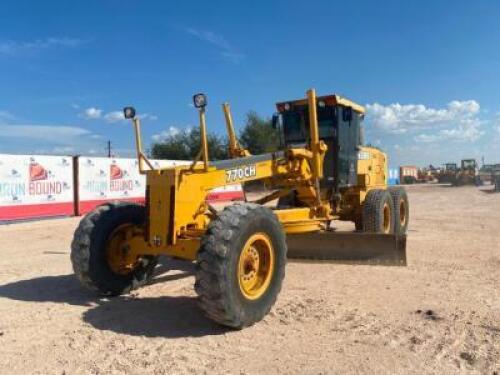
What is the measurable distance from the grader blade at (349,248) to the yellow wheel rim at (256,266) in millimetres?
2578

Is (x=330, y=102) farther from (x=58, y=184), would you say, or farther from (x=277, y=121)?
(x=58, y=184)

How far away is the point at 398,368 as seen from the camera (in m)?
4.41

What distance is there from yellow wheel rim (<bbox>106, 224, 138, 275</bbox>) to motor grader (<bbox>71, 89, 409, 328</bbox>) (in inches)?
0.5

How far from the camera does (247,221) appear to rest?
557cm

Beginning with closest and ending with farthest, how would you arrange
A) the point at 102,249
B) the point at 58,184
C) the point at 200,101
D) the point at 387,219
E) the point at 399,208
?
the point at 200,101, the point at 102,249, the point at 387,219, the point at 399,208, the point at 58,184

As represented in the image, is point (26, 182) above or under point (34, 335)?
above

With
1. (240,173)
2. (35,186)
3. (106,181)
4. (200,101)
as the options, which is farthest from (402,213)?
(106,181)

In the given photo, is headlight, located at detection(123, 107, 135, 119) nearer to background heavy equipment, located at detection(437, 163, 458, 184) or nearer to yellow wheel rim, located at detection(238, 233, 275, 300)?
yellow wheel rim, located at detection(238, 233, 275, 300)

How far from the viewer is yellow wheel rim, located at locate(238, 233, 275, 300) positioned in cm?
564

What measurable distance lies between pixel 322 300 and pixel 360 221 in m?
4.32

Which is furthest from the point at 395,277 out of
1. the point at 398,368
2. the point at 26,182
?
the point at 26,182

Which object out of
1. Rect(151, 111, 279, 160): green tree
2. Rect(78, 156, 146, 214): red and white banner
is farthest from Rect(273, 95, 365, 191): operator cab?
Rect(151, 111, 279, 160): green tree

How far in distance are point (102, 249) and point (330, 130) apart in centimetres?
511

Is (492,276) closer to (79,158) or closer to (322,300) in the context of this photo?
(322,300)
